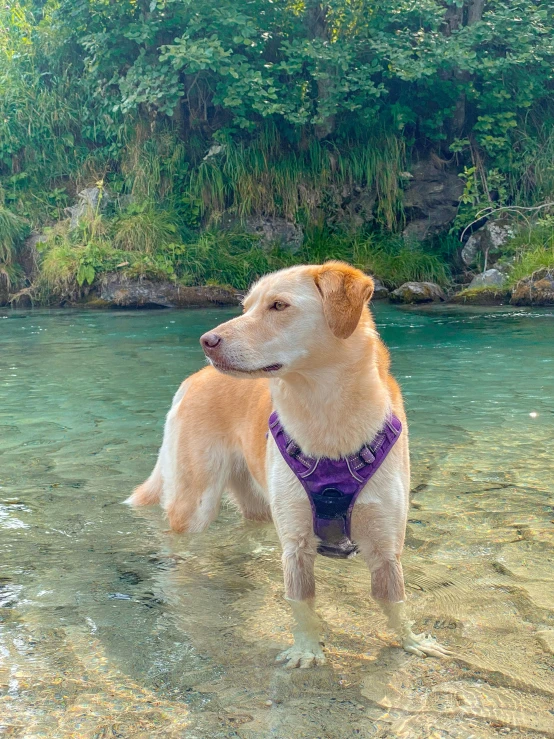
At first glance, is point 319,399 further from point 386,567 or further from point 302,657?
point 302,657

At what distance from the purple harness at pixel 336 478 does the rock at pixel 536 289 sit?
11.9 meters

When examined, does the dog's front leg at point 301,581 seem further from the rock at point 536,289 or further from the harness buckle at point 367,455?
the rock at point 536,289

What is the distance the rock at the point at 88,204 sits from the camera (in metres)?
17.3

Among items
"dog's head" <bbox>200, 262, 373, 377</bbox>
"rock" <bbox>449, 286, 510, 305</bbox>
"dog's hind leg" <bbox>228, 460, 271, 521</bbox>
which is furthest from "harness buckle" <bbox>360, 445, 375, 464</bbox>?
"rock" <bbox>449, 286, 510, 305</bbox>

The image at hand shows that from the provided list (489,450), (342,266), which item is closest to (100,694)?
(342,266)

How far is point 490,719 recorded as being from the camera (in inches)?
93.0

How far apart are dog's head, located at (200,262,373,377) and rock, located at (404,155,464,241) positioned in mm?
14925

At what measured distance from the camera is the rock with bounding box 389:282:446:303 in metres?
15.0

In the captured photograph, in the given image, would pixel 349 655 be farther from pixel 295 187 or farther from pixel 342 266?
pixel 295 187

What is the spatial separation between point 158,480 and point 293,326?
5.77 ft

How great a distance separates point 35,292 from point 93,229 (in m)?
1.88

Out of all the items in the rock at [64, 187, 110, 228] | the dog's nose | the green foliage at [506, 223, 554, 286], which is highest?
the rock at [64, 187, 110, 228]

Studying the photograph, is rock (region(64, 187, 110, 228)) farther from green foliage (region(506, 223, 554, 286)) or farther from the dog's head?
the dog's head

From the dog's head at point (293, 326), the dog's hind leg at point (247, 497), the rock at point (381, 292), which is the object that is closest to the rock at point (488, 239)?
the rock at point (381, 292)
